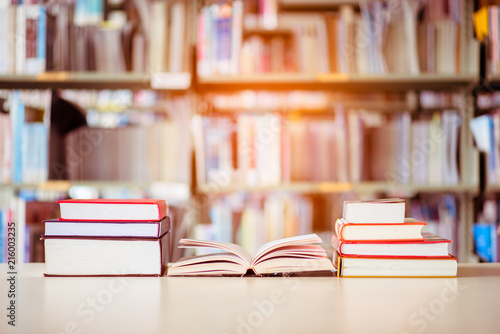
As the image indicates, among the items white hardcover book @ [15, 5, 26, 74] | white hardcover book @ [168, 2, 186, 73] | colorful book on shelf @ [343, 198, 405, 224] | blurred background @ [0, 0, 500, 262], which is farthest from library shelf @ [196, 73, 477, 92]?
colorful book on shelf @ [343, 198, 405, 224]

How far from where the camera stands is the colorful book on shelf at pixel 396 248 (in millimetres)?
902

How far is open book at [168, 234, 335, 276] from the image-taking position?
91 cm

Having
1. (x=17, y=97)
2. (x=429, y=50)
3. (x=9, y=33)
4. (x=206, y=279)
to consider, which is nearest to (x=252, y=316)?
(x=206, y=279)

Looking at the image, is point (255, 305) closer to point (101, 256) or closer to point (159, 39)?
point (101, 256)

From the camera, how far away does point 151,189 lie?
6.00ft

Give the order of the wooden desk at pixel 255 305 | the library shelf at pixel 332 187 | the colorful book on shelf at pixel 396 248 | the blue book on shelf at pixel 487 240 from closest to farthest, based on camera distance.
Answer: the wooden desk at pixel 255 305 → the colorful book on shelf at pixel 396 248 → the library shelf at pixel 332 187 → the blue book on shelf at pixel 487 240

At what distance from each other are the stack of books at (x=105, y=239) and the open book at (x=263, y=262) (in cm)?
7

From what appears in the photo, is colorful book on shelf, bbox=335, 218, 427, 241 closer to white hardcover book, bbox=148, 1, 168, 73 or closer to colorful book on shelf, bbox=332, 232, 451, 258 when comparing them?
colorful book on shelf, bbox=332, 232, 451, 258

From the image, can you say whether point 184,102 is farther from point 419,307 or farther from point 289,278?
point 419,307

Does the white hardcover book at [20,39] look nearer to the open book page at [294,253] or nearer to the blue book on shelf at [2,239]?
the blue book on shelf at [2,239]

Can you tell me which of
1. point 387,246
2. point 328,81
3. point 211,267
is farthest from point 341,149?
point 211,267

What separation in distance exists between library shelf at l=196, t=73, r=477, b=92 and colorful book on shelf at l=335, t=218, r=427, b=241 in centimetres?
105

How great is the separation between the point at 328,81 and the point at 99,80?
102 cm

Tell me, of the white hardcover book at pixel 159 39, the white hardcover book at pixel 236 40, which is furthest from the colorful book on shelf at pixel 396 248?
the white hardcover book at pixel 159 39
